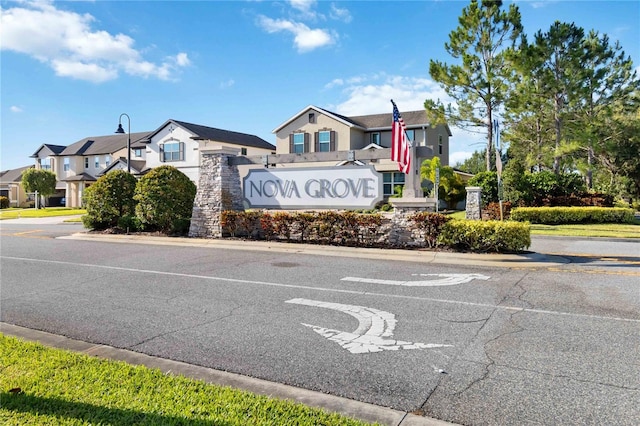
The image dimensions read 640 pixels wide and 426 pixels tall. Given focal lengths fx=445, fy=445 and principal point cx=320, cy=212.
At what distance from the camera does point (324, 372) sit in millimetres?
4293

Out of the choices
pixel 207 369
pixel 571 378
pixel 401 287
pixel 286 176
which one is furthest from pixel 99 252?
pixel 571 378

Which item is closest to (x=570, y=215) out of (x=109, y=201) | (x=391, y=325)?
(x=391, y=325)

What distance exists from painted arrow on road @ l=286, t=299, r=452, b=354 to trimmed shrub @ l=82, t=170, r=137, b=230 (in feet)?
48.8

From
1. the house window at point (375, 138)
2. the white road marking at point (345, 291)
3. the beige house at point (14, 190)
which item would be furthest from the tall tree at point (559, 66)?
the beige house at point (14, 190)

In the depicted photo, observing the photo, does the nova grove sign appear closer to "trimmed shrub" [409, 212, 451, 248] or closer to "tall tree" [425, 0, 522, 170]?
"trimmed shrub" [409, 212, 451, 248]

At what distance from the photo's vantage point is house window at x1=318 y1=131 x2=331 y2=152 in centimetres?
3709

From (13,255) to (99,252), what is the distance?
2.31 meters

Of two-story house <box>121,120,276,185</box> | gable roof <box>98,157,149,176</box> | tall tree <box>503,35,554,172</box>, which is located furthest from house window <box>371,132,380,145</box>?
gable roof <box>98,157,149,176</box>

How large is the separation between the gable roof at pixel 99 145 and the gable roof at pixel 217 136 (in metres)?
5.56

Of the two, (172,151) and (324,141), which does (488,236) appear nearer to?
(324,141)

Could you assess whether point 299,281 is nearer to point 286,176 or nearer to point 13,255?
point 286,176

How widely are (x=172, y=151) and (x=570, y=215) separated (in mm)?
33045

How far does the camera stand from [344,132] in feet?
120

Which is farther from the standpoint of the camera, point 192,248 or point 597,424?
point 192,248
